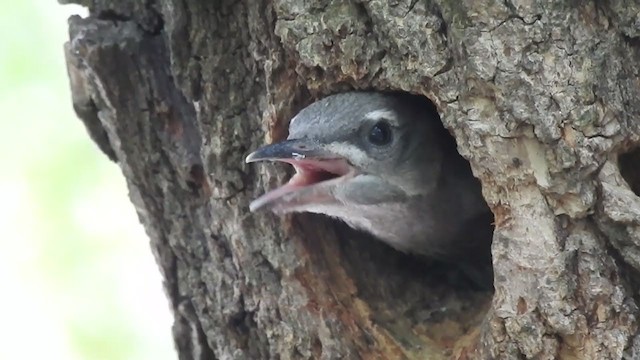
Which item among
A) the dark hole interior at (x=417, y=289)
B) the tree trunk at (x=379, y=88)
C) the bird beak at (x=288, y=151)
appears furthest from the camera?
the dark hole interior at (x=417, y=289)

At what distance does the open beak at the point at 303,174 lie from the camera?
2.11 metres

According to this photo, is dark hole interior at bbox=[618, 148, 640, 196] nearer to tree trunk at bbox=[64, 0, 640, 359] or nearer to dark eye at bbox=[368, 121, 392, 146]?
tree trunk at bbox=[64, 0, 640, 359]

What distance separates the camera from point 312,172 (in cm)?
227

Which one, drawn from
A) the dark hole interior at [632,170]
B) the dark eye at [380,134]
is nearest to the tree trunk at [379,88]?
the dark hole interior at [632,170]

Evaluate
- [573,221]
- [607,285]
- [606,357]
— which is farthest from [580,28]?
[606,357]

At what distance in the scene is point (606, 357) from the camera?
1.88 meters

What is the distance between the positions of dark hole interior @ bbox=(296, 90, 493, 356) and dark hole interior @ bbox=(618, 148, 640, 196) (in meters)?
0.63

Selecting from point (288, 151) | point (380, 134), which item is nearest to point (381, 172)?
point (380, 134)

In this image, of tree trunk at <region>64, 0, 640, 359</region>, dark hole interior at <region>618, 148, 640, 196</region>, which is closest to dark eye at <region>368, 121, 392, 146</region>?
tree trunk at <region>64, 0, 640, 359</region>

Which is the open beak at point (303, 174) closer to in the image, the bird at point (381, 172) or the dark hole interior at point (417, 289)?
the bird at point (381, 172)

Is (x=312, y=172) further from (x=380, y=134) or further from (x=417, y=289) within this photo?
(x=417, y=289)

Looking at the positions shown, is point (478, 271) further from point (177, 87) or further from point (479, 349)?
point (177, 87)

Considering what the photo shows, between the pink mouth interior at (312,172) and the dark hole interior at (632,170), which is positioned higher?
the pink mouth interior at (312,172)

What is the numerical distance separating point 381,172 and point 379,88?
0.23m
